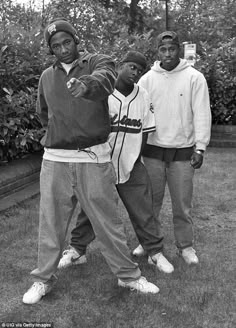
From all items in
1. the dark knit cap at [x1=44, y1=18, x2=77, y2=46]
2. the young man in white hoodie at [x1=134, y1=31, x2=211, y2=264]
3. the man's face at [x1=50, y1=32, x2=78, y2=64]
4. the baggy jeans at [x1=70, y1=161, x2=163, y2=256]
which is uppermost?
the dark knit cap at [x1=44, y1=18, x2=77, y2=46]

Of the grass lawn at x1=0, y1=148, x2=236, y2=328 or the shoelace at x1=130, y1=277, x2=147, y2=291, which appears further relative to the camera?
the shoelace at x1=130, y1=277, x2=147, y2=291

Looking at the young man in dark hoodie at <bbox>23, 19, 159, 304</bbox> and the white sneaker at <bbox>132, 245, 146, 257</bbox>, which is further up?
the young man in dark hoodie at <bbox>23, 19, 159, 304</bbox>

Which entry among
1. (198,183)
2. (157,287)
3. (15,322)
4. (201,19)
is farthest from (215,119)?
(201,19)

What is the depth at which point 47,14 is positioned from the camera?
12.0 metres

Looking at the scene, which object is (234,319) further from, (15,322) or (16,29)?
(16,29)

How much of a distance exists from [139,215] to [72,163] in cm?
86

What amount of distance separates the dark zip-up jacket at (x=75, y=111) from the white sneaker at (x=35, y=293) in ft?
3.32

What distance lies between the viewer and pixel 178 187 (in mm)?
3791

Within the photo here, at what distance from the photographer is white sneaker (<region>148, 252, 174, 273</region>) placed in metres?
3.72

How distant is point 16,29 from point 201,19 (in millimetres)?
16737

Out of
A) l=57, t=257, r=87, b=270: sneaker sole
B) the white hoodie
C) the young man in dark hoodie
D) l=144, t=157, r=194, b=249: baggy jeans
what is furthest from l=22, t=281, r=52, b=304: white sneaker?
the white hoodie

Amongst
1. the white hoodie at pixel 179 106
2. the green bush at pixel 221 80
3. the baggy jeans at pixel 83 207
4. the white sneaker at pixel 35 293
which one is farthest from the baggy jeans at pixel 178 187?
the green bush at pixel 221 80

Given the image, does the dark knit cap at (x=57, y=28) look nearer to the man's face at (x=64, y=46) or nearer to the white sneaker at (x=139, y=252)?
the man's face at (x=64, y=46)

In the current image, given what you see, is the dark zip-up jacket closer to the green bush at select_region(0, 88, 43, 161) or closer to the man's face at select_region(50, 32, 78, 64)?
the man's face at select_region(50, 32, 78, 64)
